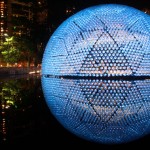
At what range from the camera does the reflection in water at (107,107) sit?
3498 millimetres

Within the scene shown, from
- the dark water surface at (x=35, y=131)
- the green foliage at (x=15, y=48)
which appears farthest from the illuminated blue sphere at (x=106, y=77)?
the green foliage at (x=15, y=48)

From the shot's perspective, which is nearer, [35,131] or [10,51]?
[35,131]

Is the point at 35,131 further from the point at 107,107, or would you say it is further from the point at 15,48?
the point at 15,48

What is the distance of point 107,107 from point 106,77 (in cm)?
35

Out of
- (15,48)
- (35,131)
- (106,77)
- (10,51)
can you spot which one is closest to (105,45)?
(106,77)

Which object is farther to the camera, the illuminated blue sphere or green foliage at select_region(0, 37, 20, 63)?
green foliage at select_region(0, 37, 20, 63)

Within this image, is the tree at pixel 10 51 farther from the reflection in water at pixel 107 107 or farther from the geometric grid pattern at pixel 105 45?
the reflection in water at pixel 107 107

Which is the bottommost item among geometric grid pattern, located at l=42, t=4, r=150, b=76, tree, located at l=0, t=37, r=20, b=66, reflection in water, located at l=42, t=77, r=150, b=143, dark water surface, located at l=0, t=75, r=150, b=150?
tree, located at l=0, t=37, r=20, b=66

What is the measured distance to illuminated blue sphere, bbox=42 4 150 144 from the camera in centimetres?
352

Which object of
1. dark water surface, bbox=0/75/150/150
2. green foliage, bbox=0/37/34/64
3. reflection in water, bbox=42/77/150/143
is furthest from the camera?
green foliage, bbox=0/37/34/64

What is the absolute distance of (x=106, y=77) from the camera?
3529 millimetres

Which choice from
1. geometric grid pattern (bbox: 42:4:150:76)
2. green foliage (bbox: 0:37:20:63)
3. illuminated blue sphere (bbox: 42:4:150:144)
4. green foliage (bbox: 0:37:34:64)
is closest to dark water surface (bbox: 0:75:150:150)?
illuminated blue sphere (bbox: 42:4:150:144)

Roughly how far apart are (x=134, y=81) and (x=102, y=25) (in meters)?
0.80

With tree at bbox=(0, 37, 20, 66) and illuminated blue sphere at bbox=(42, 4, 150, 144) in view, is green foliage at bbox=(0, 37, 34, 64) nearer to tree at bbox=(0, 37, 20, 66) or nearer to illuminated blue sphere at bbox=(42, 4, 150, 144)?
tree at bbox=(0, 37, 20, 66)
